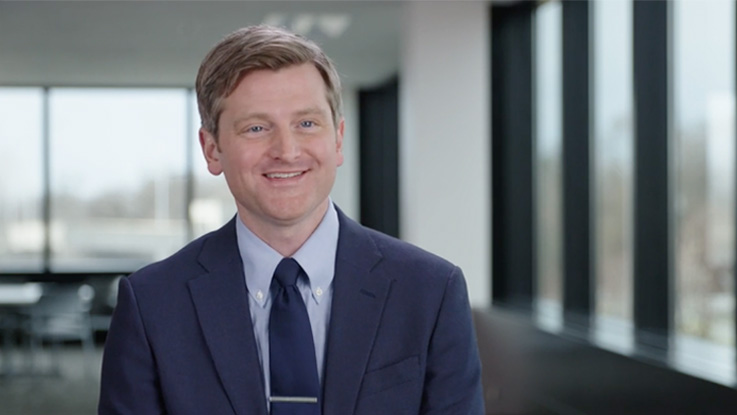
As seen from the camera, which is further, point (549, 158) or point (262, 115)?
point (549, 158)

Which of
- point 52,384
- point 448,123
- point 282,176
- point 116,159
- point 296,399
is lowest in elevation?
point 52,384

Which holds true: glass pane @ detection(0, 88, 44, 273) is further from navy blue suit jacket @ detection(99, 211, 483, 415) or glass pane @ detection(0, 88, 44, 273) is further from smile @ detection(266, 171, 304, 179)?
smile @ detection(266, 171, 304, 179)

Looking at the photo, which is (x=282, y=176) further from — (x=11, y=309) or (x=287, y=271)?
(x=11, y=309)

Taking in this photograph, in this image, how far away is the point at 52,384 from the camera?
7668 millimetres

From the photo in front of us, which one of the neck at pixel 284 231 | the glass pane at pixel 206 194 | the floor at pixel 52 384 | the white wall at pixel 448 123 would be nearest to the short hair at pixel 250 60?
the neck at pixel 284 231

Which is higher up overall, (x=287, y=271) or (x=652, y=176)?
(x=652, y=176)

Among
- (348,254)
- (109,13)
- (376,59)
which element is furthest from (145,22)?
(348,254)

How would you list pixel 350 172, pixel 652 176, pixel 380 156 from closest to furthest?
pixel 652 176 → pixel 350 172 → pixel 380 156

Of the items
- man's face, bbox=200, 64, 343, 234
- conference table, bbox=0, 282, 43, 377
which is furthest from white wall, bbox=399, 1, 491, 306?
man's face, bbox=200, 64, 343, 234

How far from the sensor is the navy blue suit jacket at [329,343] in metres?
1.37

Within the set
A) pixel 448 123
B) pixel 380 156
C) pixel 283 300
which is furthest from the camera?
pixel 380 156

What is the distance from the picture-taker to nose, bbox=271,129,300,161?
4.31 ft

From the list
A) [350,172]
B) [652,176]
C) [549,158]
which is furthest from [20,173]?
[652,176]

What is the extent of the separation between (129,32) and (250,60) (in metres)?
6.06
